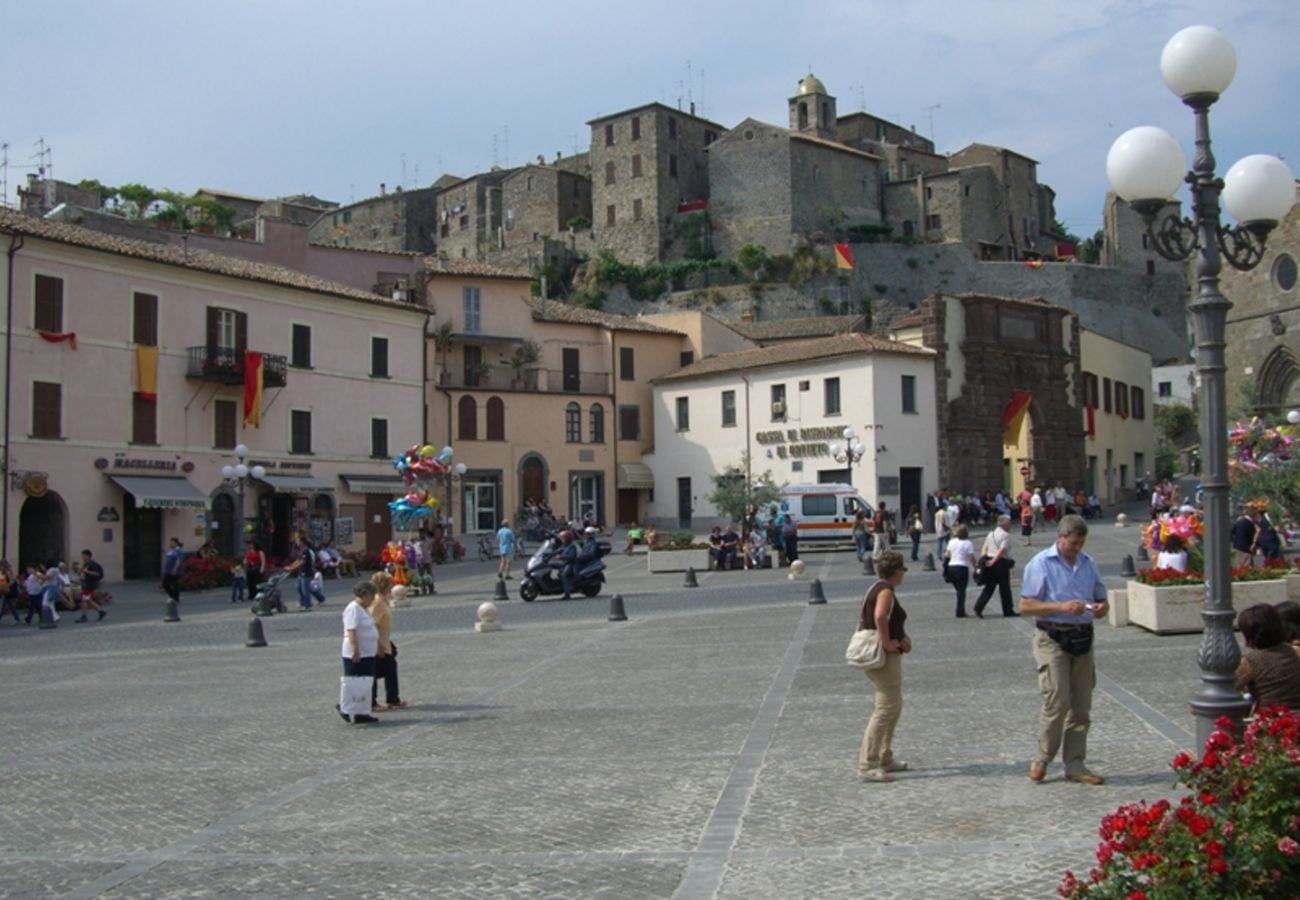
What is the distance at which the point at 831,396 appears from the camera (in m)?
49.1

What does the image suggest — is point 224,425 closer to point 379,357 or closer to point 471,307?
point 379,357

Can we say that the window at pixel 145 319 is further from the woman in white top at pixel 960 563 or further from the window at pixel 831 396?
the woman in white top at pixel 960 563

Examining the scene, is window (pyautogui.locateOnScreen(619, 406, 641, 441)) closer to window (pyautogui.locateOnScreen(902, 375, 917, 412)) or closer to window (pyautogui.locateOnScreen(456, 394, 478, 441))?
window (pyautogui.locateOnScreen(456, 394, 478, 441))

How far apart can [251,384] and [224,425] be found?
1489 millimetres

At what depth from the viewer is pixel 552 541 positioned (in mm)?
27266

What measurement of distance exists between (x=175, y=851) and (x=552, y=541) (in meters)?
19.8

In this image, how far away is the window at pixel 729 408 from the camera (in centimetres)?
5297

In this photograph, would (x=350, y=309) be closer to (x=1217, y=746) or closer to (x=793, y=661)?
(x=793, y=661)

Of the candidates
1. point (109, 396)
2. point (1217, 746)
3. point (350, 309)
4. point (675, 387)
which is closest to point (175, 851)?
point (1217, 746)

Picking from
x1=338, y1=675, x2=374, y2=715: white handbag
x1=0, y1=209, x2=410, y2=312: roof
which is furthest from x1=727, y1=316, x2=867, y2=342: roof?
x1=338, y1=675, x2=374, y2=715: white handbag

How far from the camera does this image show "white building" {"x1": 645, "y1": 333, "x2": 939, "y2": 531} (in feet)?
158

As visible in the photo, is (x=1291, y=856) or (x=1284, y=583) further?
(x=1284, y=583)

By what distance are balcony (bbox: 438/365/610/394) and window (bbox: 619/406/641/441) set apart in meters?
1.22

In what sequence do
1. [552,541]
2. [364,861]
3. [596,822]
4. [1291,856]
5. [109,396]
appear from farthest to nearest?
[109,396], [552,541], [596,822], [364,861], [1291,856]
